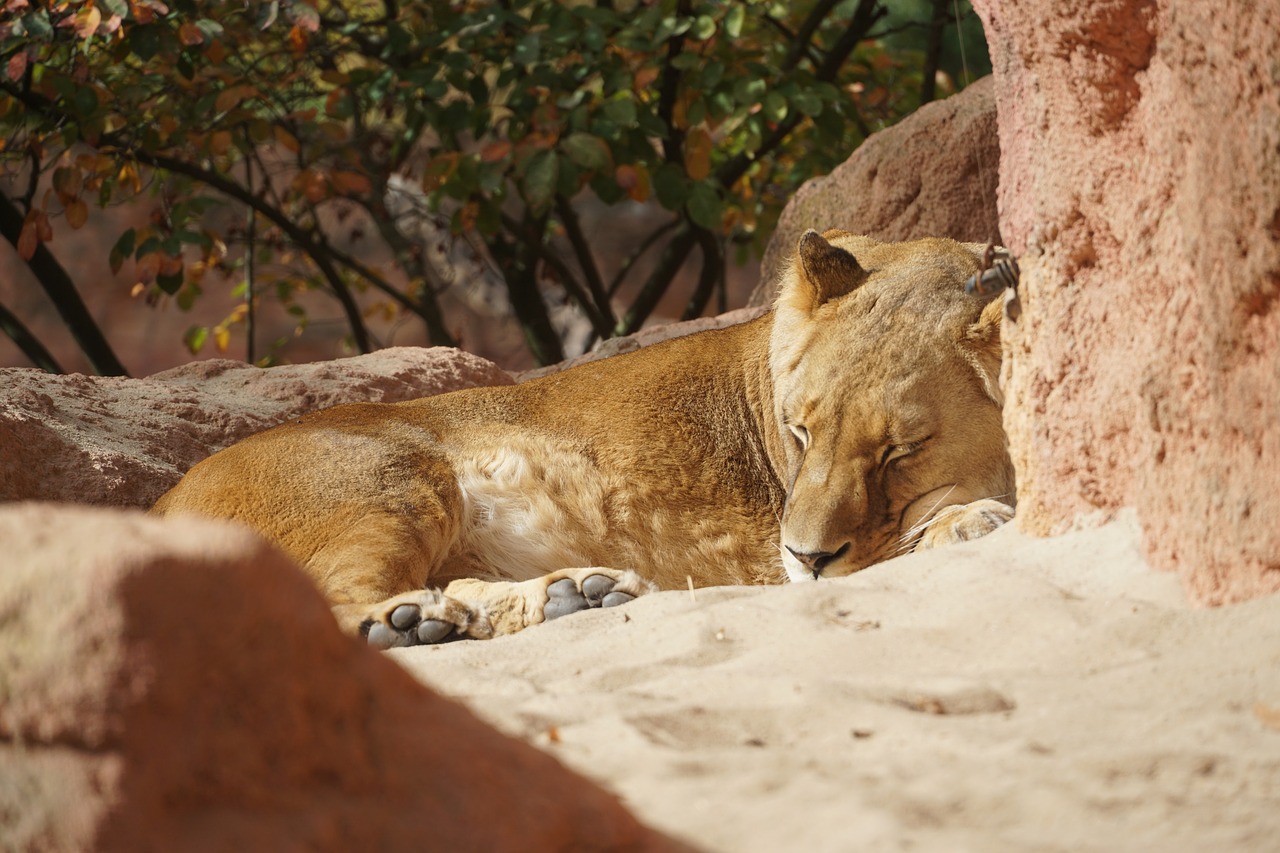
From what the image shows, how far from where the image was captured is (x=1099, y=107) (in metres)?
2.85

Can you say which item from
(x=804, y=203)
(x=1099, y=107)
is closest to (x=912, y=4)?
(x=804, y=203)

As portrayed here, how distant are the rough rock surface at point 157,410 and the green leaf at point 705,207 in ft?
4.93

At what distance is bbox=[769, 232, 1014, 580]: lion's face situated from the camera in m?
4.21

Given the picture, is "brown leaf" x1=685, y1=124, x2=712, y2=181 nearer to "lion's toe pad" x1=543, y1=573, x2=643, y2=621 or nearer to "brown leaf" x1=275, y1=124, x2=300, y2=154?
"brown leaf" x1=275, y1=124, x2=300, y2=154

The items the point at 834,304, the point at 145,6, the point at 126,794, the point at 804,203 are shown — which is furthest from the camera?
the point at 804,203

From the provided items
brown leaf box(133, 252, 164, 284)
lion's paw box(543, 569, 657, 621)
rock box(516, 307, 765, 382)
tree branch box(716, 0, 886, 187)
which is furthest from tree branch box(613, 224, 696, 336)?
lion's paw box(543, 569, 657, 621)

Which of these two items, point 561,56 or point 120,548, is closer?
point 120,548

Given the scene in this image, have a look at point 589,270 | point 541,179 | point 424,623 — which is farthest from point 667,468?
point 589,270

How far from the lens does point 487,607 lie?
3.85 metres

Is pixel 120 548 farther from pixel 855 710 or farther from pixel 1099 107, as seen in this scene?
pixel 1099 107

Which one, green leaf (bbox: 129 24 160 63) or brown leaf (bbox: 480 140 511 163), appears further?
brown leaf (bbox: 480 140 511 163)

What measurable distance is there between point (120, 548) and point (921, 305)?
3.21 metres

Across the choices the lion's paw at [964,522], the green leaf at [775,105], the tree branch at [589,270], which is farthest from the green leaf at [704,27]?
the lion's paw at [964,522]

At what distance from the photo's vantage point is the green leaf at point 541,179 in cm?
702
